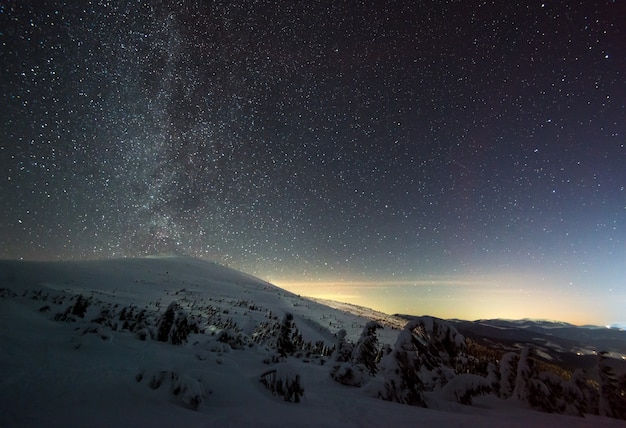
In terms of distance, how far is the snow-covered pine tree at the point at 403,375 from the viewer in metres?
7.00

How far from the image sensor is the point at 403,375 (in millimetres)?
7176

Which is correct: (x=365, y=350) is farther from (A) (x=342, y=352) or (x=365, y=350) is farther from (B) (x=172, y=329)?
(B) (x=172, y=329)

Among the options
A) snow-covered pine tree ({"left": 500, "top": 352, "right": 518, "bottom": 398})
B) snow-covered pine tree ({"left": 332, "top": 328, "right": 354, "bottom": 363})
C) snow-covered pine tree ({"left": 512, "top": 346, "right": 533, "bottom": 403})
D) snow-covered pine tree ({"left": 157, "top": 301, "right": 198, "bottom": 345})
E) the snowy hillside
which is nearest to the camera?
the snowy hillside

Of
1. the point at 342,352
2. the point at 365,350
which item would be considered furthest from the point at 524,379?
the point at 342,352

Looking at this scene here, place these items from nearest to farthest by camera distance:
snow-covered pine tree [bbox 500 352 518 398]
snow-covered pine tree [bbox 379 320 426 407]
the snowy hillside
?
the snowy hillside, snow-covered pine tree [bbox 379 320 426 407], snow-covered pine tree [bbox 500 352 518 398]

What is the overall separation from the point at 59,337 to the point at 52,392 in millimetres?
3447

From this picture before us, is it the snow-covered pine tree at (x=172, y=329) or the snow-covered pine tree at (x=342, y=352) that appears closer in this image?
the snow-covered pine tree at (x=172, y=329)

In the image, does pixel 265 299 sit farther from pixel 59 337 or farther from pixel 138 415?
pixel 138 415

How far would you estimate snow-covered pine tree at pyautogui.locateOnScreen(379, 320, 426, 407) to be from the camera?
700 cm

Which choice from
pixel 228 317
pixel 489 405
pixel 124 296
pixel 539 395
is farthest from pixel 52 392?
pixel 124 296

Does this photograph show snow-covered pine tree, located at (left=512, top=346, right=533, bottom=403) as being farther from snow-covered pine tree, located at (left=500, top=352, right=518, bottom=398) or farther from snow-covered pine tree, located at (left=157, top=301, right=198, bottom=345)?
snow-covered pine tree, located at (left=157, top=301, right=198, bottom=345)

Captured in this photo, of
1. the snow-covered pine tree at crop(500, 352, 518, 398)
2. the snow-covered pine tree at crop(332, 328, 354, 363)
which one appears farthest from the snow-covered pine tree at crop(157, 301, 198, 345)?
the snow-covered pine tree at crop(500, 352, 518, 398)

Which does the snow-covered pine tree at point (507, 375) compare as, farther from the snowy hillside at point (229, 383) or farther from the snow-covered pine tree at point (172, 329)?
the snow-covered pine tree at point (172, 329)

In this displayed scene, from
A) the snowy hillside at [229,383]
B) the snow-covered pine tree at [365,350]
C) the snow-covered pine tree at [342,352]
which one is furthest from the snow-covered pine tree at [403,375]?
the snow-covered pine tree at [342,352]
